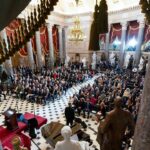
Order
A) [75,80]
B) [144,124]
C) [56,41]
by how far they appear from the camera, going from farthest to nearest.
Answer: [56,41], [75,80], [144,124]

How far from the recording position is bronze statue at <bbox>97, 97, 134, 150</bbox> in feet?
7.74

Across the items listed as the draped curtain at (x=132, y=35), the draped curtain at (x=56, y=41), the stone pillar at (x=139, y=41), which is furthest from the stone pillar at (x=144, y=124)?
the draped curtain at (x=56, y=41)

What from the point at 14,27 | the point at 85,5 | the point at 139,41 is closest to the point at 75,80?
the point at 139,41

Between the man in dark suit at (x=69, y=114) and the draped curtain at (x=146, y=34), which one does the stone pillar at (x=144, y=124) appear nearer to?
the man in dark suit at (x=69, y=114)

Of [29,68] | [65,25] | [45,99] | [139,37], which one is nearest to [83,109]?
[45,99]

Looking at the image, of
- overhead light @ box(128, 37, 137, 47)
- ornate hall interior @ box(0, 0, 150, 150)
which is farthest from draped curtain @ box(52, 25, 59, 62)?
overhead light @ box(128, 37, 137, 47)

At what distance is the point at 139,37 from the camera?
2000 cm

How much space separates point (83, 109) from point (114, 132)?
25.2 feet

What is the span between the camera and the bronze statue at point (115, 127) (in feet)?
7.74

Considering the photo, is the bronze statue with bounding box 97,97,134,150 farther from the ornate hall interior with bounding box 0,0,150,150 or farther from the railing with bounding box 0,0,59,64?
the railing with bounding box 0,0,59,64

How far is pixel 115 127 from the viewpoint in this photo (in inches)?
94.7

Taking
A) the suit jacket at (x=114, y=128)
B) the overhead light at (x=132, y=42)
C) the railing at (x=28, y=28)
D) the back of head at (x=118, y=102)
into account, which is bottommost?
the suit jacket at (x=114, y=128)

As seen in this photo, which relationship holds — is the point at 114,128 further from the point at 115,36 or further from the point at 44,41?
the point at 44,41

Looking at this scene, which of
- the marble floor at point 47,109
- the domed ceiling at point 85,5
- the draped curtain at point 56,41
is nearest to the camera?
the marble floor at point 47,109
